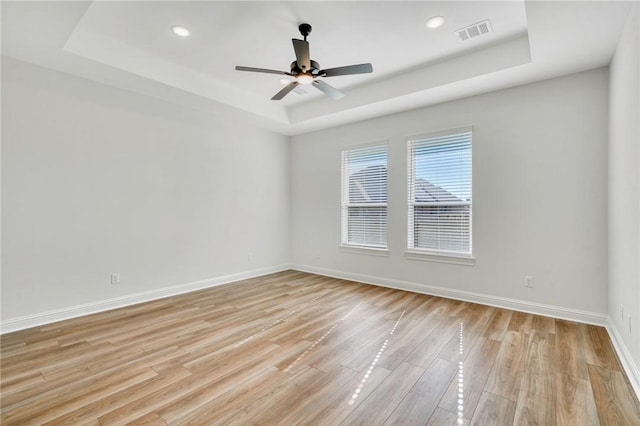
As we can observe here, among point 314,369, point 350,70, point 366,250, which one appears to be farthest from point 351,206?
point 314,369

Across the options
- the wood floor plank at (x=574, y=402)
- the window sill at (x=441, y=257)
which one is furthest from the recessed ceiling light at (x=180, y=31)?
the wood floor plank at (x=574, y=402)

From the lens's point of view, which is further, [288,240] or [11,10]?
[288,240]

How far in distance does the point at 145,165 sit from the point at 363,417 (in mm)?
4006

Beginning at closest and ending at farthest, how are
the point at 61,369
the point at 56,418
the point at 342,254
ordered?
the point at 56,418
the point at 61,369
the point at 342,254

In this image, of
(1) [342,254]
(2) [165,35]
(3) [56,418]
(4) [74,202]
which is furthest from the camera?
(1) [342,254]

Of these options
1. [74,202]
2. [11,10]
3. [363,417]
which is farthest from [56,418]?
[11,10]

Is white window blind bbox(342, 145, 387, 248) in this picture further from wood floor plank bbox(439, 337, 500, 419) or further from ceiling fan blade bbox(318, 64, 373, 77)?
wood floor plank bbox(439, 337, 500, 419)

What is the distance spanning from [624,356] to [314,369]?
252 cm

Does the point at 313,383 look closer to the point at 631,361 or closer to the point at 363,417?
the point at 363,417

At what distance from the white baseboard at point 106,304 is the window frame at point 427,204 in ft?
9.85

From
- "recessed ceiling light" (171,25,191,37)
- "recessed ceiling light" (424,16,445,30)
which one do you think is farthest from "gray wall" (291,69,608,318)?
"recessed ceiling light" (171,25,191,37)

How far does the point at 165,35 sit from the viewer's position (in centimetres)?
311

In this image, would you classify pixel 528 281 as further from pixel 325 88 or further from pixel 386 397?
pixel 325 88

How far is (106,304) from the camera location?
12.1 ft
